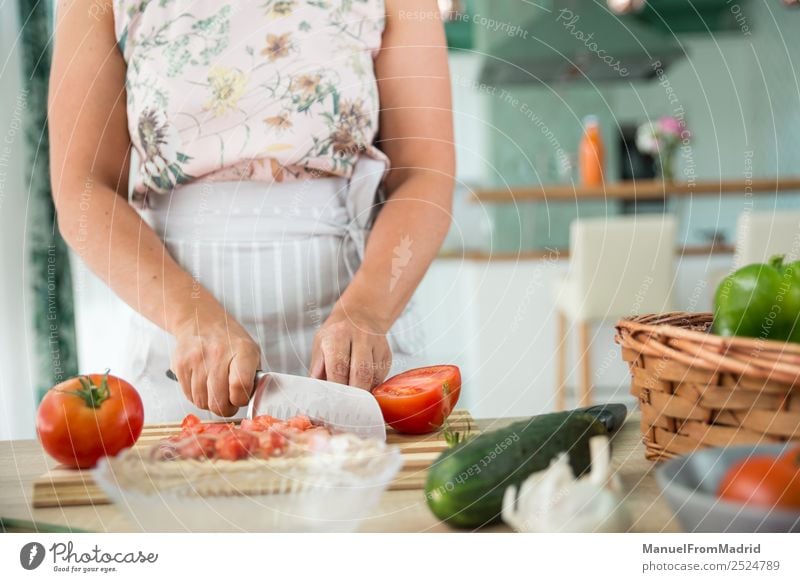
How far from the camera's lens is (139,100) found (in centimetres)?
50

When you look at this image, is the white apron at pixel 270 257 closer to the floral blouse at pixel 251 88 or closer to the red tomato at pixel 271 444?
the floral blouse at pixel 251 88

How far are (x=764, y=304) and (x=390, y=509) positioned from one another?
8.3 inches

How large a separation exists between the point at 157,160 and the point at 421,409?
0.81ft

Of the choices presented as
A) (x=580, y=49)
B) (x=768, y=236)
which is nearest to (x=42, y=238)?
(x=768, y=236)

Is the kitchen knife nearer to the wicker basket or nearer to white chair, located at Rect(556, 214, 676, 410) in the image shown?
the wicker basket

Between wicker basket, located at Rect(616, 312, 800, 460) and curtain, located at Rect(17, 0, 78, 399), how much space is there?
0.42m

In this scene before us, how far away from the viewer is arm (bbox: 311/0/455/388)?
0.50 meters

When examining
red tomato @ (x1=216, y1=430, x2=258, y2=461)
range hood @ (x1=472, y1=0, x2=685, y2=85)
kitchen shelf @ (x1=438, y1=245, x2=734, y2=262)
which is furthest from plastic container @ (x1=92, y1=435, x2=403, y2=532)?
range hood @ (x1=472, y1=0, x2=685, y2=85)

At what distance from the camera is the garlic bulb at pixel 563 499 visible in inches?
13.4

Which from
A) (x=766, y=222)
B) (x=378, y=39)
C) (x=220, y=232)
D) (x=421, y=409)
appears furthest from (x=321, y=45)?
(x=766, y=222)

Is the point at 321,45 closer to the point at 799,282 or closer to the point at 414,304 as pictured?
the point at 414,304

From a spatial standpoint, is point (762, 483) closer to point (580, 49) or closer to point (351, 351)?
point (351, 351)

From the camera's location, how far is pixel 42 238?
2.13 ft
